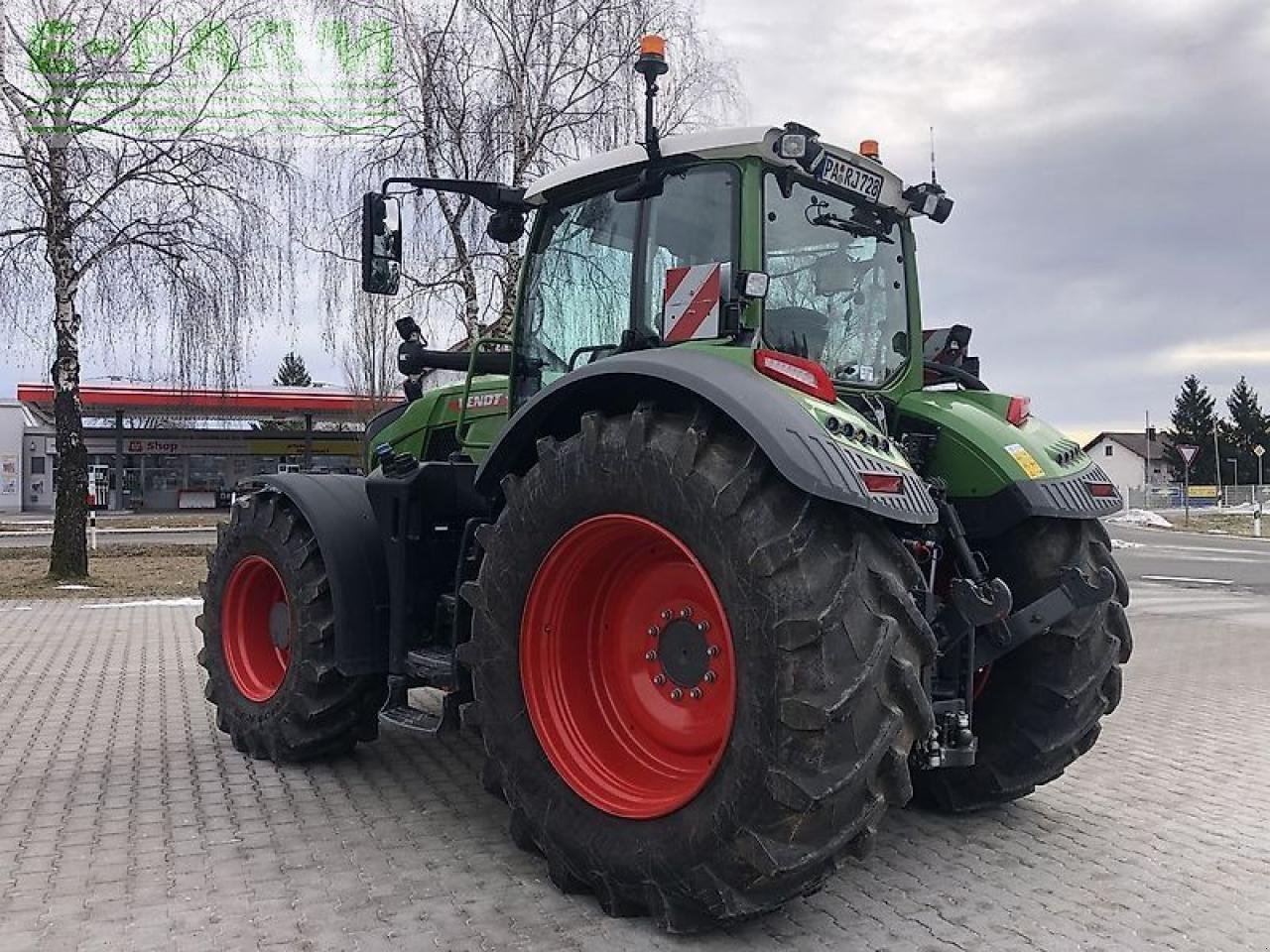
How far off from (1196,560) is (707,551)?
21.2m

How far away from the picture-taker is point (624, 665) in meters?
3.76

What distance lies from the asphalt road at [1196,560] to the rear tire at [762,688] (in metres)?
14.8

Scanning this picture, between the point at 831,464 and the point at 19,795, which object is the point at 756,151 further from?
the point at 19,795

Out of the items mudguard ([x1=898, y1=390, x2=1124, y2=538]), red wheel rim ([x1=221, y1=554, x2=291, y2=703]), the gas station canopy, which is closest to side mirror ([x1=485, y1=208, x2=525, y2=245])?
mudguard ([x1=898, y1=390, x2=1124, y2=538])

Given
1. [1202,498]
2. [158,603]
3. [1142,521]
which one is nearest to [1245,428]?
[1202,498]

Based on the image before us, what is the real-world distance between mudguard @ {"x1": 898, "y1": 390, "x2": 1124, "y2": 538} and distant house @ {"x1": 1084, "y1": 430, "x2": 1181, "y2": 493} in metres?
79.2

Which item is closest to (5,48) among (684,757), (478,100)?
(478,100)

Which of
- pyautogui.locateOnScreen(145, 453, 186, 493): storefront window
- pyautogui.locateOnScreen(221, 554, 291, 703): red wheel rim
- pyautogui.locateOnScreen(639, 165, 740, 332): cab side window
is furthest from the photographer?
pyautogui.locateOnScreen(145, 453, 186, 493): storefront window

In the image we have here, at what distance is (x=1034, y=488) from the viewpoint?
401cm

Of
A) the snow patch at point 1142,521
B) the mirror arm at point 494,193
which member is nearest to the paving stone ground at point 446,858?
the mirror arm at point 494,193

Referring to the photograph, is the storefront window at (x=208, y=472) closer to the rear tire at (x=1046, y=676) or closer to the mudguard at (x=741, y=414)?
the mudguard at (x=741, y=414)

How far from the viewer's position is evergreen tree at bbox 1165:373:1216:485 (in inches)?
2781

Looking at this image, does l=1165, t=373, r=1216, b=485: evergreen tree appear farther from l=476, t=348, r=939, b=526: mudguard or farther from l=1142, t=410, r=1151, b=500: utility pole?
l=476, t=348, r=939, b=526: mudguard

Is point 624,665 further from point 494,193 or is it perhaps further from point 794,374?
point 494,193
